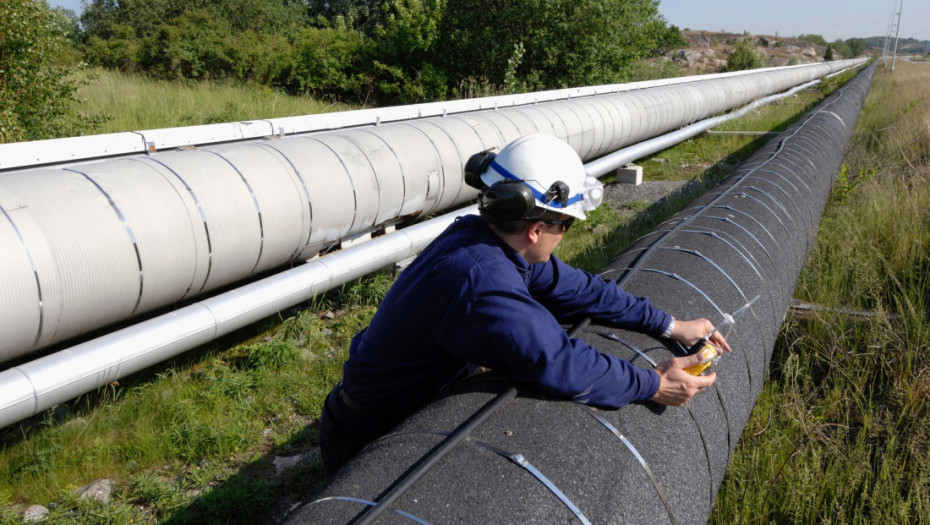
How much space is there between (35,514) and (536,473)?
2.64 m

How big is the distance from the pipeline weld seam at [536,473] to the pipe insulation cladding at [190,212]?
2.79 meters

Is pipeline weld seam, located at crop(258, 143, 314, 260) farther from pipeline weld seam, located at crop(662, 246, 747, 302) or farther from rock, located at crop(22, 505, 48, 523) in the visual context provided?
pipeline weld seam, located at crop(662, 246, 747, 302)

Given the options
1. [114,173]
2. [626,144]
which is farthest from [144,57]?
[114,173]

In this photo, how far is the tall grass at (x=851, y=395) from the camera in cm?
289

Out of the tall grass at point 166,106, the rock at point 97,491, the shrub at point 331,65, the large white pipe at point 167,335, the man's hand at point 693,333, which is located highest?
the shrub at point 331,65

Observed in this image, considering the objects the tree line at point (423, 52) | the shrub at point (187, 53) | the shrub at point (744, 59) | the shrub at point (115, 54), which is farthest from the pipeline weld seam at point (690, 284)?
the shrub at point (744, 59)

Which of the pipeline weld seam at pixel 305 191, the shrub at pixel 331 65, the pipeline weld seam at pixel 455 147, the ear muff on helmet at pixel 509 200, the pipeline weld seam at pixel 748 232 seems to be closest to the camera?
the ear muff on helmet at pixel 509 200

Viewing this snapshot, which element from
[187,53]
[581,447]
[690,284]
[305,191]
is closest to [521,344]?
[581,447]

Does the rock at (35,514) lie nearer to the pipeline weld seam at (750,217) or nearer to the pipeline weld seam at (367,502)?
the pipeline weld seam at (367,502)

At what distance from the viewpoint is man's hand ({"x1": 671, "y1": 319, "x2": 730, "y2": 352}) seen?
261 cm

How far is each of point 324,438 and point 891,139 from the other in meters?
10.3

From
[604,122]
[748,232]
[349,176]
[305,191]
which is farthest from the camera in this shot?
[604,122]

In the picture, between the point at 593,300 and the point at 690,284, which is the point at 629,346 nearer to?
the point at 593,300

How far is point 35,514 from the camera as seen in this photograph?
3.06 metres
